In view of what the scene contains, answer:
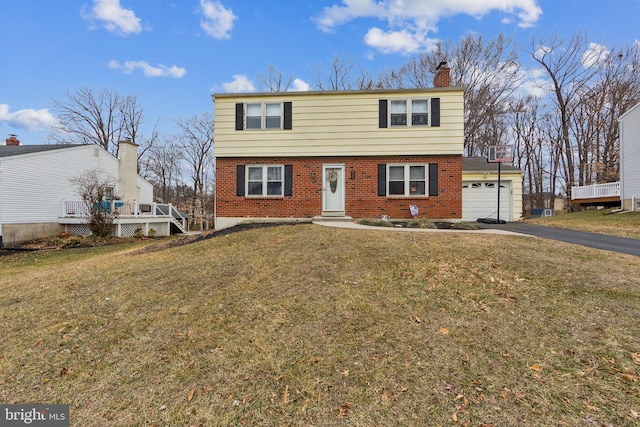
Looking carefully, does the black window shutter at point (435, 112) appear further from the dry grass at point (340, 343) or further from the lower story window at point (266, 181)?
the dry grass at point (340, 343)

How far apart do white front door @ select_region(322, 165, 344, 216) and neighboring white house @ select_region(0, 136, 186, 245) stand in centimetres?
1124

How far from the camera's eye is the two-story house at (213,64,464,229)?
11.6m

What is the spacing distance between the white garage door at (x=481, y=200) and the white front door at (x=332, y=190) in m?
7.48

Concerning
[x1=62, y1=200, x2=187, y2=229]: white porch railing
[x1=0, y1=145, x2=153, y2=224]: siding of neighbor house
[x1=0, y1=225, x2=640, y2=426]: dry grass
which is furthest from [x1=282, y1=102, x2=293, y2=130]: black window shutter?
[x1=0, y1=145, x2=153, y2=224]: siding of neighbor house

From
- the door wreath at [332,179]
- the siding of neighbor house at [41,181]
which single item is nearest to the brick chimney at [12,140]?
the siding of neighbor house at [41,181]

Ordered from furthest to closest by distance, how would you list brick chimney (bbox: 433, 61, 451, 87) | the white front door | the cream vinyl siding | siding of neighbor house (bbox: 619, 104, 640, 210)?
1. siding of neighbor house (bbox: 619, 104, 640, 210)
2. brick chimney (bbox: 433, 61, 451, 87)
3. the white front door
4. the cream vinyl siding

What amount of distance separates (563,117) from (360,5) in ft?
69.8

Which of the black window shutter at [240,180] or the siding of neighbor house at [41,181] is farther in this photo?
the siding of neighbor house at [41,181]

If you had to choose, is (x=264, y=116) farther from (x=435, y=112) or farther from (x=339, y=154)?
(x=435, y=112)

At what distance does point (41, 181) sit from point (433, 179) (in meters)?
18.8

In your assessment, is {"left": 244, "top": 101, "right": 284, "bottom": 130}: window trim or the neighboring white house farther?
the neighboring white house

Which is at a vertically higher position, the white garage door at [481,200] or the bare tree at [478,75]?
the bare tree at [478,75]

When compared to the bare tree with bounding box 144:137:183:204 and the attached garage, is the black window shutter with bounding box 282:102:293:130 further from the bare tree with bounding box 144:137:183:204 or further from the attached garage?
the bare tree with bounding box 144:137:183:204

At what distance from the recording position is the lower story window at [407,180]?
465 inches
